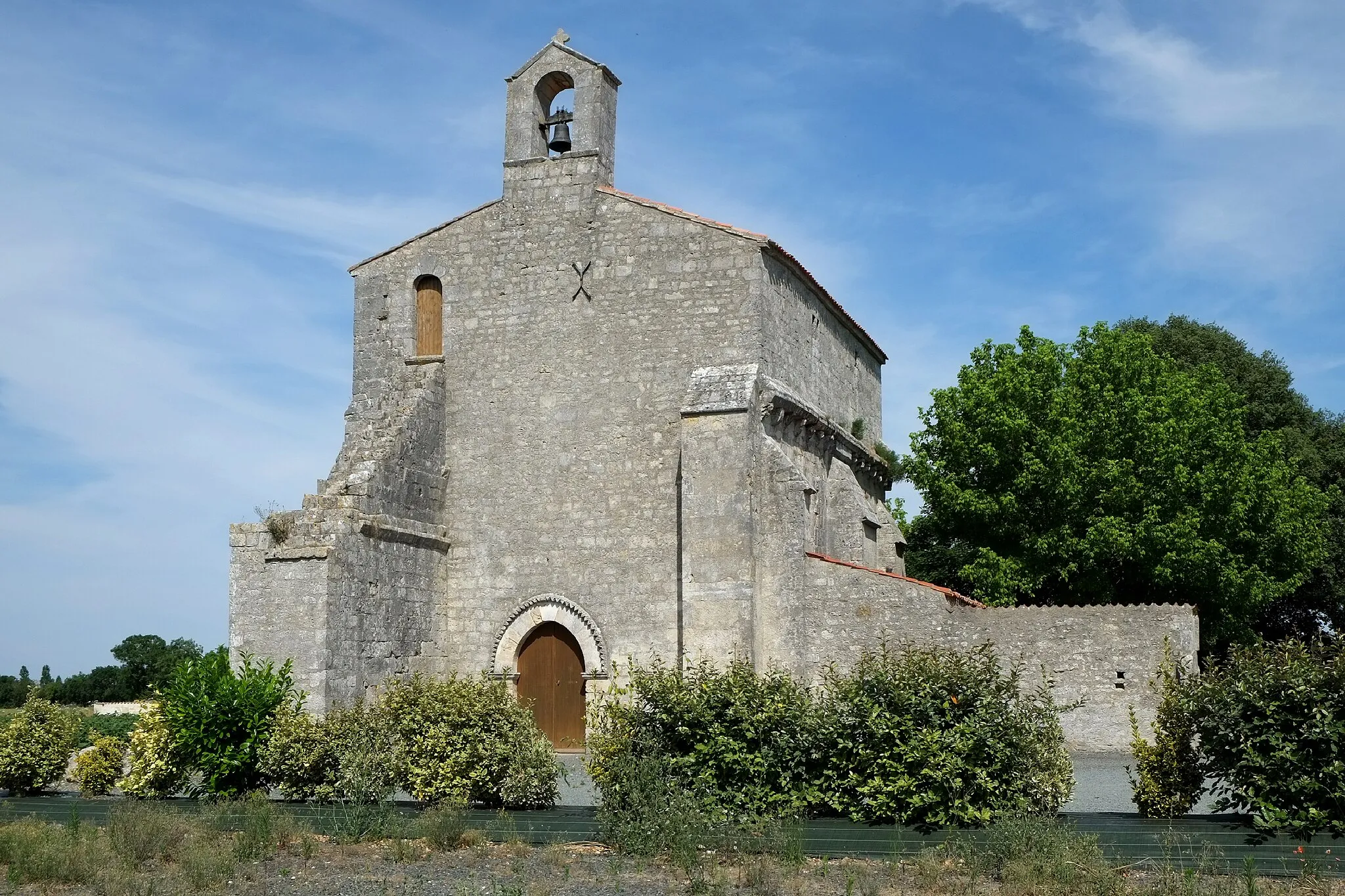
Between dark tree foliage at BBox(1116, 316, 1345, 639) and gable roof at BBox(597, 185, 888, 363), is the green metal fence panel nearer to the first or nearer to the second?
gable roof at BBox(597, 185, 888, 363)

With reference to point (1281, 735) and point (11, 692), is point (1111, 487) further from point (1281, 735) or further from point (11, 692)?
point (11, 692)

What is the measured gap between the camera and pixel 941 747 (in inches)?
442

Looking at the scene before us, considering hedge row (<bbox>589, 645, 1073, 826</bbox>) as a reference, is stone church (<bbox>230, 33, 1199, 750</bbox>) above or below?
above

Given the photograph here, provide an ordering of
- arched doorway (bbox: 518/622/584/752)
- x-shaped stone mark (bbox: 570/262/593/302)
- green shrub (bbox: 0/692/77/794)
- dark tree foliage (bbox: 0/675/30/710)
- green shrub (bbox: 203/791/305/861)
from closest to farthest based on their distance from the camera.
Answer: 1. green shrub (bbox: 203/791/305/861)
2. green shrub (bbox: 0/692/77/794)
3. arched doorway (bbox: 518/622/584/752)
4. x-shaped stone mark (bbox: 570/262/593/302)
5. dark tree foliage (bbox: 0/675/30/710)

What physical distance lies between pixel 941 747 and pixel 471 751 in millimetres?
4761

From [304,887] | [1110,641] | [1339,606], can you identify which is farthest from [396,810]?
[1339,606]

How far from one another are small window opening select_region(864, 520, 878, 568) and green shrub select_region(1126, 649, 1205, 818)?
34.6ft

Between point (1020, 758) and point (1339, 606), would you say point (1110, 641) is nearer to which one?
point (1020, 758)

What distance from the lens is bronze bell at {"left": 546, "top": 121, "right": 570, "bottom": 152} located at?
2067 cm

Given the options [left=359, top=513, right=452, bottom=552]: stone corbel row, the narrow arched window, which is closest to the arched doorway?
[left=359, top=513, right=452, bottom=552]: stone corbel row

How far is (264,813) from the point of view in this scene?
11.5 m

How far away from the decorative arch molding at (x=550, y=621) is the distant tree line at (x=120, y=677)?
2080cm

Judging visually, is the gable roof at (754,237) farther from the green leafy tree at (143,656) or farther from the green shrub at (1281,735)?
the green leafy tree at (143,656)

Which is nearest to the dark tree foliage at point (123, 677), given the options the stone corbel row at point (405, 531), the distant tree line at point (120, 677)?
the distant tree line at point (120, 677)
